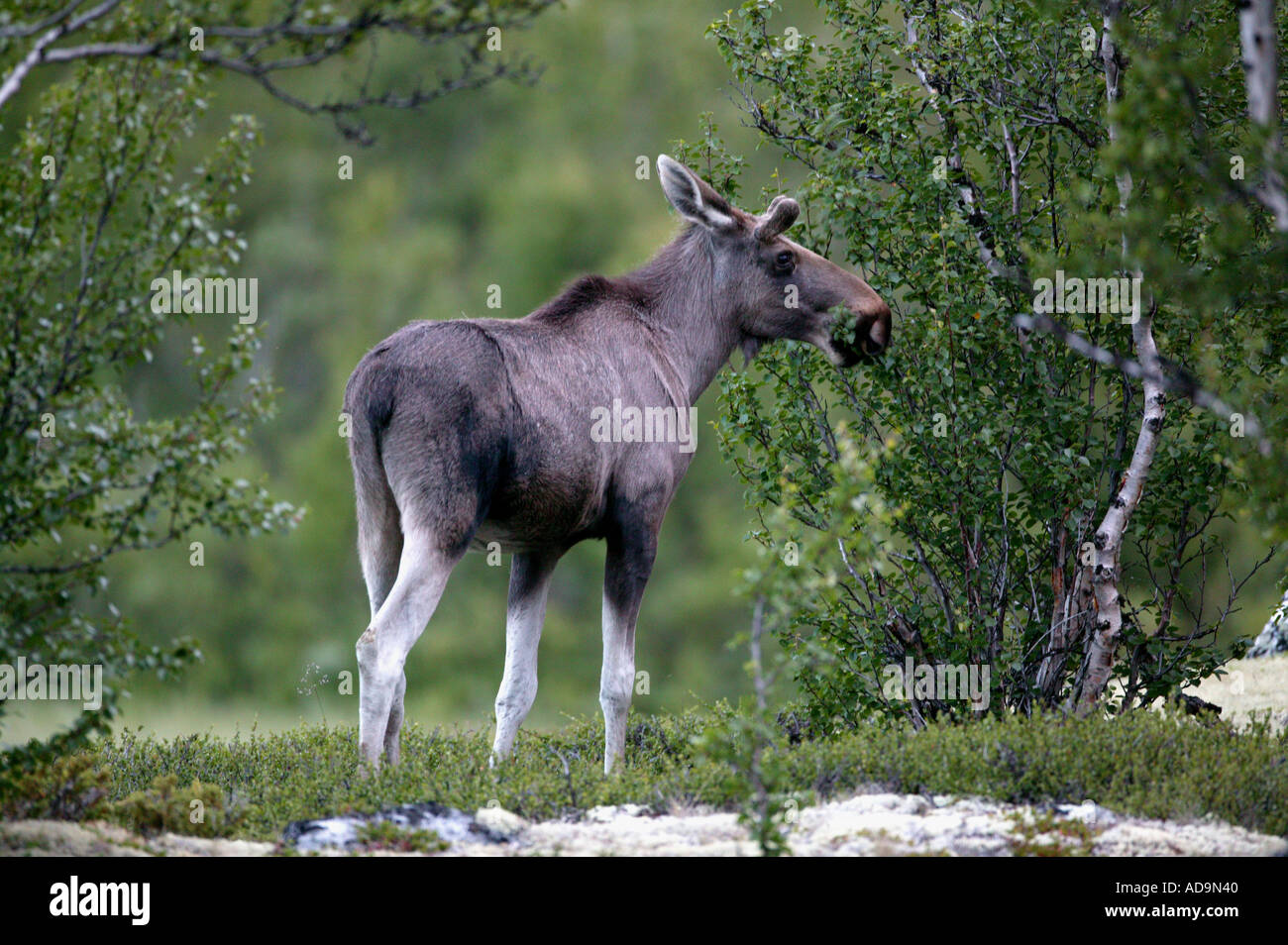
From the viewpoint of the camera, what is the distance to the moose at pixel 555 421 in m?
8.09

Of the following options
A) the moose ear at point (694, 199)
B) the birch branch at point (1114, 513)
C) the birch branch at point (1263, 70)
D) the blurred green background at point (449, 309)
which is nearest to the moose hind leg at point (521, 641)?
the moose ear at point (694, 199)

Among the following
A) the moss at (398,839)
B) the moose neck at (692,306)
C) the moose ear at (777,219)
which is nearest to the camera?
the moss at (398,839)

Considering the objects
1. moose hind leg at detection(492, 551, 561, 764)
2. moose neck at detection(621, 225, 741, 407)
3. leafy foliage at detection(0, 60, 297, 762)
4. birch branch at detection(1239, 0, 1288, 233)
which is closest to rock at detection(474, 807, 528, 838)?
leafy foliage at detection(0, 60, 297, 762)

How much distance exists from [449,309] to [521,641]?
2404cm

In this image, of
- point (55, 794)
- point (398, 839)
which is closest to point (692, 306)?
point (398, 839)

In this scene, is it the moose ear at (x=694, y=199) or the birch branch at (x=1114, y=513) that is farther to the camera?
the moose ear at (x=694, y=199)

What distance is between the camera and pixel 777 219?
9.95 meters

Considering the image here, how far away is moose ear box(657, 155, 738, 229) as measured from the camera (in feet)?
32.1

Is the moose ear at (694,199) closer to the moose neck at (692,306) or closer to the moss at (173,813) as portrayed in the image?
the moose neck at (692,306)

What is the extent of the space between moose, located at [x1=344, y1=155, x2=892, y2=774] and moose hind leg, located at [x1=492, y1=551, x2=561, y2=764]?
1cm

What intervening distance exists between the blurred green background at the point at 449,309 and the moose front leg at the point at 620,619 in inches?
532

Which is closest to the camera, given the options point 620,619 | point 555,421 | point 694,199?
point 555,421

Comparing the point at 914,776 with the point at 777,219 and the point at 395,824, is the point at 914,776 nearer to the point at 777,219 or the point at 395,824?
the point at 395,824

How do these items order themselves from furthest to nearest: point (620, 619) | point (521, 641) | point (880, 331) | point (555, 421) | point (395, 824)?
point (880, 331), point (521, 641), point (620, 619), point (555, 421), point (395, 824)
